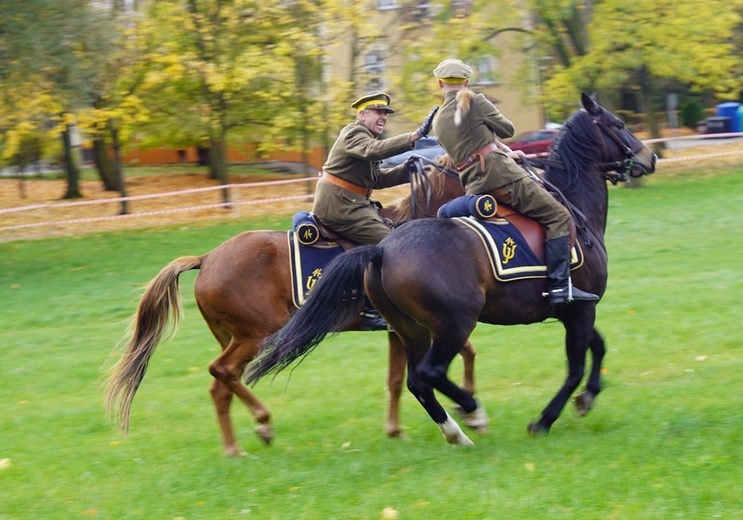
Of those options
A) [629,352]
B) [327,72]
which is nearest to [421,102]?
[327,72]

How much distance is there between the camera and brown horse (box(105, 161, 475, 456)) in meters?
8.12

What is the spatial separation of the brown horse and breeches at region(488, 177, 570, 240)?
92 cm

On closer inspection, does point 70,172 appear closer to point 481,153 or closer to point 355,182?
point 355,182

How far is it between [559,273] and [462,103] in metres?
1.48

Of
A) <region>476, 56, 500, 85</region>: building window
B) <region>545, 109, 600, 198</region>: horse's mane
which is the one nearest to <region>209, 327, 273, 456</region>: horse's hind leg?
<region>545, 109, 600, 198</region>: horse's mane

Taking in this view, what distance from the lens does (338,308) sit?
24.6ft

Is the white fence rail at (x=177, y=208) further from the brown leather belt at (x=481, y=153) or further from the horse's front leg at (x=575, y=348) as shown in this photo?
the horse's front leg at (x=575, y=348)

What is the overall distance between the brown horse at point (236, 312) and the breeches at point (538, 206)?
92 centimetres

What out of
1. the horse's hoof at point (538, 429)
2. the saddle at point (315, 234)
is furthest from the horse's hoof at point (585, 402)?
the saddle at point (315, 234)

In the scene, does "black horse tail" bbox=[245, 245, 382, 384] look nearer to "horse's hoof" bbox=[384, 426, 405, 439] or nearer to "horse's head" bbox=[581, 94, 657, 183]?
"horse's hoof" bbox=[384, 426, 405, 439]

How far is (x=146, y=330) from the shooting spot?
840 centimetres

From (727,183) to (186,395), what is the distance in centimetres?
1842

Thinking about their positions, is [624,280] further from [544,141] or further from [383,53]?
[544,141]

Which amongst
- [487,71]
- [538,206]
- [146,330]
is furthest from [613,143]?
[487,71]
